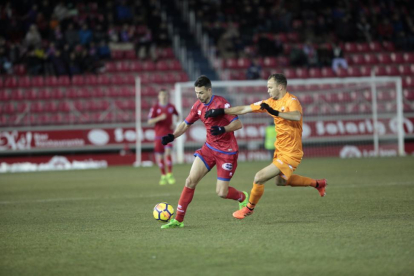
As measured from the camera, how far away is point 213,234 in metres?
7.47

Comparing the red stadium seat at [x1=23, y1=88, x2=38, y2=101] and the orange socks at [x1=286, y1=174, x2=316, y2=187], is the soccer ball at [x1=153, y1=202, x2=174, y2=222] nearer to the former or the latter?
the orange socks at [x1=286, y1=174, x2=316, y2=187]

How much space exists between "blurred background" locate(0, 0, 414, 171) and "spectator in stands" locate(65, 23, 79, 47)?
4cm

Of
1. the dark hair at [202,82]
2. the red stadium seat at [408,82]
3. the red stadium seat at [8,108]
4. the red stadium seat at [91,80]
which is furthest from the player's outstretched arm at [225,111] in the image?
the red stadium seat at [408,82]

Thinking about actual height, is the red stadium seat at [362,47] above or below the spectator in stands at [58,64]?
above

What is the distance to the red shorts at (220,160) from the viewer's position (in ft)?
27.5

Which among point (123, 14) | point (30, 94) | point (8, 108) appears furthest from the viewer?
point (123, 14)

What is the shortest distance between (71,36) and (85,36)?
1.91ft

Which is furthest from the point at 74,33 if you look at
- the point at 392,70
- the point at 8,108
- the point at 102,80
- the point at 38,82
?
the point at 392,70

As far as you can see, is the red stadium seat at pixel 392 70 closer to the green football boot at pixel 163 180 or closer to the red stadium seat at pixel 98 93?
the red stadium seat at pixel 98 93

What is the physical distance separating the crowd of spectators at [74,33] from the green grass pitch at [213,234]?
13131mm

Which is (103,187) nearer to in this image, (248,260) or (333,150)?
(248,260)

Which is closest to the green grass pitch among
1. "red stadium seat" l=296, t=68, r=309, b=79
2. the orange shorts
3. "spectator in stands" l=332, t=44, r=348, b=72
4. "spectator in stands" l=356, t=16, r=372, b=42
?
the orange shorts

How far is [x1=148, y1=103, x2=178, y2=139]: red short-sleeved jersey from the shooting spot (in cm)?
1650

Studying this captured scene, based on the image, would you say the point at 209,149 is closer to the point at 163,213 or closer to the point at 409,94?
the point at 163,213
